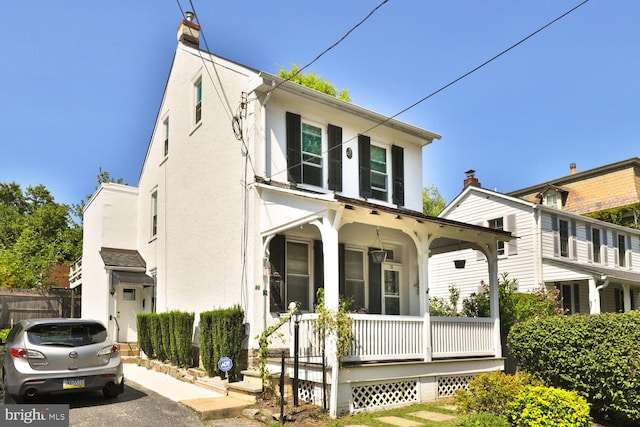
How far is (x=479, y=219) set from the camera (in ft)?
80.2

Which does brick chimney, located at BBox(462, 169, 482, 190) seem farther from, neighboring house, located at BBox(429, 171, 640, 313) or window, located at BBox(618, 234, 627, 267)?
window, located at BBox(618, 234, 627, 267)

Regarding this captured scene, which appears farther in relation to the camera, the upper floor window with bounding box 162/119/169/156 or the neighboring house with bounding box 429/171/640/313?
the neighboring house with bounding box 429/171/640/313

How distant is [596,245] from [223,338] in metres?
20.4

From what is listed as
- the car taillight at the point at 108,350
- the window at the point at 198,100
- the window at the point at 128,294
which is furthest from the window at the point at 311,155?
the window at the point at 128,294

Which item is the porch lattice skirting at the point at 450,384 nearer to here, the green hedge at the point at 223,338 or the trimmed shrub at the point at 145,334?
Result: the green hedge at the point at 223,338

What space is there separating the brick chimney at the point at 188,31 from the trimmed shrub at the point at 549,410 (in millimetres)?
13194

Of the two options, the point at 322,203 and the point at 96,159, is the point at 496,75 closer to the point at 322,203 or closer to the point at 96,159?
the point at 322,203

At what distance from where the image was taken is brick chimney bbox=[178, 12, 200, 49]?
15867 millimetres

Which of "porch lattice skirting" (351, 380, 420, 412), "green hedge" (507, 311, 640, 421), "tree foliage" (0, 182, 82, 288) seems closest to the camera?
"green hedge" (507, 311, 640, 421)

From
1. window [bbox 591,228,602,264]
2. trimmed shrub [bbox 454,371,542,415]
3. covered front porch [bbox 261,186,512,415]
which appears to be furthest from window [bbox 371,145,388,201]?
window [bbox 591,228,602,264]

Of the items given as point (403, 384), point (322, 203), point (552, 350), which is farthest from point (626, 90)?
point (403, 384)

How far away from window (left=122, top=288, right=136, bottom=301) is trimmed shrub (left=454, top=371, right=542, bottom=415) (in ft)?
44.1

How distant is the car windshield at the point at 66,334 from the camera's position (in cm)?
896

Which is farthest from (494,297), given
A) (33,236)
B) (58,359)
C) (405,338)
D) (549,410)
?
(33,236)
